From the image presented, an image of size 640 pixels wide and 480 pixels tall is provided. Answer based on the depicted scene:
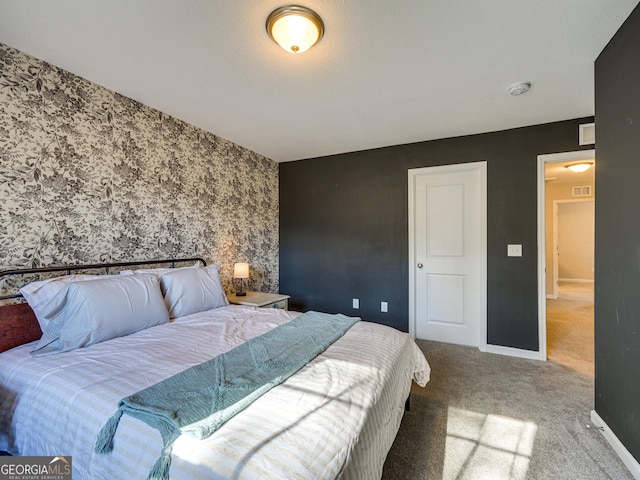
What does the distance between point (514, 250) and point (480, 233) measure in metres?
0.36

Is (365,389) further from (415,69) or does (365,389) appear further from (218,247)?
(218,247)

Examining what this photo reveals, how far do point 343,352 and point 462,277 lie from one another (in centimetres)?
237

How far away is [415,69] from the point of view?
2.04 m

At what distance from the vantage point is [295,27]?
61.8 inches

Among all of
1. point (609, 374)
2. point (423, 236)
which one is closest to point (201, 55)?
point (423, 236)

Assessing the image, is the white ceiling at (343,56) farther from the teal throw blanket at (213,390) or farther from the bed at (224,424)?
the teal throw blanket at (213,390)

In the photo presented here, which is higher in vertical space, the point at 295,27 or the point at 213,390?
the point at 295,27

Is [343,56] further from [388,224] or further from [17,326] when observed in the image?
[17,326]

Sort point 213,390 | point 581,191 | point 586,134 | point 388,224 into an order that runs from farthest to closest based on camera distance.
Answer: point 581,191, point 388,224, point 586,134, point 213,390

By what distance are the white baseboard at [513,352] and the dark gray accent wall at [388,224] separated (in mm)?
44

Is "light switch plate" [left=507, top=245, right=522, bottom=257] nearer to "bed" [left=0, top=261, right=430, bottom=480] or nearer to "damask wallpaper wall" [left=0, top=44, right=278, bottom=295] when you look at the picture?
"bed" [left=0, top=261, right=430, bottom=480]
